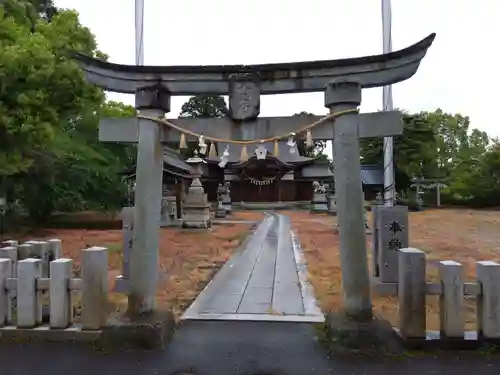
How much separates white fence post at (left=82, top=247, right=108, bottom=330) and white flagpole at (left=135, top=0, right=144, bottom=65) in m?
5.27

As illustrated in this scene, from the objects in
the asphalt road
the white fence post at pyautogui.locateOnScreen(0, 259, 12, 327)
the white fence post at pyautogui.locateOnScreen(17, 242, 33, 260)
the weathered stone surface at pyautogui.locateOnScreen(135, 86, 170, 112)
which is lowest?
the asphalt road

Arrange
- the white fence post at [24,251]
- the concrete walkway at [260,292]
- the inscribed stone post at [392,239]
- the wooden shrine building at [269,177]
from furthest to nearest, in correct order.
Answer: the wooden shrine building at [269,177]
the inscribed stone post at [392,239]
the white fence post at [24,251]
the concrete walkway at [260,292]

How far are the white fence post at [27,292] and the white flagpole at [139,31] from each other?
528cm

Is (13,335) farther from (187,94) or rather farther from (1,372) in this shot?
(187,94)

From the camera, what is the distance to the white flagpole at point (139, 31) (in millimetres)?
9286

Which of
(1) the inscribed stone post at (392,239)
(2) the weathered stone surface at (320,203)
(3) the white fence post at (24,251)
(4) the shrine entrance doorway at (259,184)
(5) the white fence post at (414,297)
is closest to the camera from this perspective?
(5) the white fence post at (414,297)

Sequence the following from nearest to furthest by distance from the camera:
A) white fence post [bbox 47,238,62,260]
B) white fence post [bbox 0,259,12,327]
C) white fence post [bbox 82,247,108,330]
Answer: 1. white fence post [bbox 82,247,108,330]
2. white fence post [bbox 0,259,12,327]
3. white fence post [bbox 47,238,62,260]

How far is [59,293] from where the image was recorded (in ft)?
16.1

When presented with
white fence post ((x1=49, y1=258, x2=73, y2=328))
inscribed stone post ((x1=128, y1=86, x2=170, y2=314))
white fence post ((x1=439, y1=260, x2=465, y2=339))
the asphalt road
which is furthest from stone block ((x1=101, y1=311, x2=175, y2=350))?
white fence post ((x1=439, y1=260, x2=465, y2=339))

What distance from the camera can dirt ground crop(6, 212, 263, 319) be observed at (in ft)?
23.9

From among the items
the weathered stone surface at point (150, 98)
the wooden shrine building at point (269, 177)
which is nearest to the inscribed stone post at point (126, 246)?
the weathered stone surface at point (150, 98)

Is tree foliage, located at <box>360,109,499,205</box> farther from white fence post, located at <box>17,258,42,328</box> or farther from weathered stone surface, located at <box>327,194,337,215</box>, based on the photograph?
white fence post, located at <box>17,258,42,328</box>

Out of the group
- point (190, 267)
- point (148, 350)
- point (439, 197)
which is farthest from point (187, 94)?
point (439, 197)

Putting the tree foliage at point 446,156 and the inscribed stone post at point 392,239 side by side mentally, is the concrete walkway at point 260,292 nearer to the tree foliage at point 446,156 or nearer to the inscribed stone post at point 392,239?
the inscribed stone post at point 392,239
